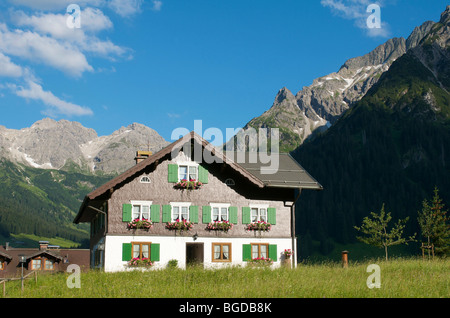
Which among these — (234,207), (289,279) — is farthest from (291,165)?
(289,279)

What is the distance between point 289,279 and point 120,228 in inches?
Answer: 533

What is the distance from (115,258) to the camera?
3170 cm

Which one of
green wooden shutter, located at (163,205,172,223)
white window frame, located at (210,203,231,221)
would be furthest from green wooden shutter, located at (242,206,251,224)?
green wooden shutter, located at (163,205,172,223)

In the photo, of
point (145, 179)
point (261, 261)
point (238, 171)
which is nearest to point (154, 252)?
point (145, 179)

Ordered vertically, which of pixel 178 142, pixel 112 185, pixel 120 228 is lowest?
pixel 120 228

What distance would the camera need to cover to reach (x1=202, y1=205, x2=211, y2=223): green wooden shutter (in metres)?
34.1

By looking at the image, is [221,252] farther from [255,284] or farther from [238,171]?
[255,284]

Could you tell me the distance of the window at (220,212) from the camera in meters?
34.5

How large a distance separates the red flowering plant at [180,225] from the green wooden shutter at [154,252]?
1.40 metres

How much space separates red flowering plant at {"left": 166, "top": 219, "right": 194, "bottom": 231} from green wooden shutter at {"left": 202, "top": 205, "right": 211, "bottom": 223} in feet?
3.27

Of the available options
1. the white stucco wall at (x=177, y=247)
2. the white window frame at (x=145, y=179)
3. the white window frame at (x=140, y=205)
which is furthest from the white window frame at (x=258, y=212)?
the white window frame at (x=145, y=179)

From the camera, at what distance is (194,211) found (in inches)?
1337

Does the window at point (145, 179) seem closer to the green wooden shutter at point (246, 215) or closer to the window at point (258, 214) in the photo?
the green wooden shutter at point (246, 215)
